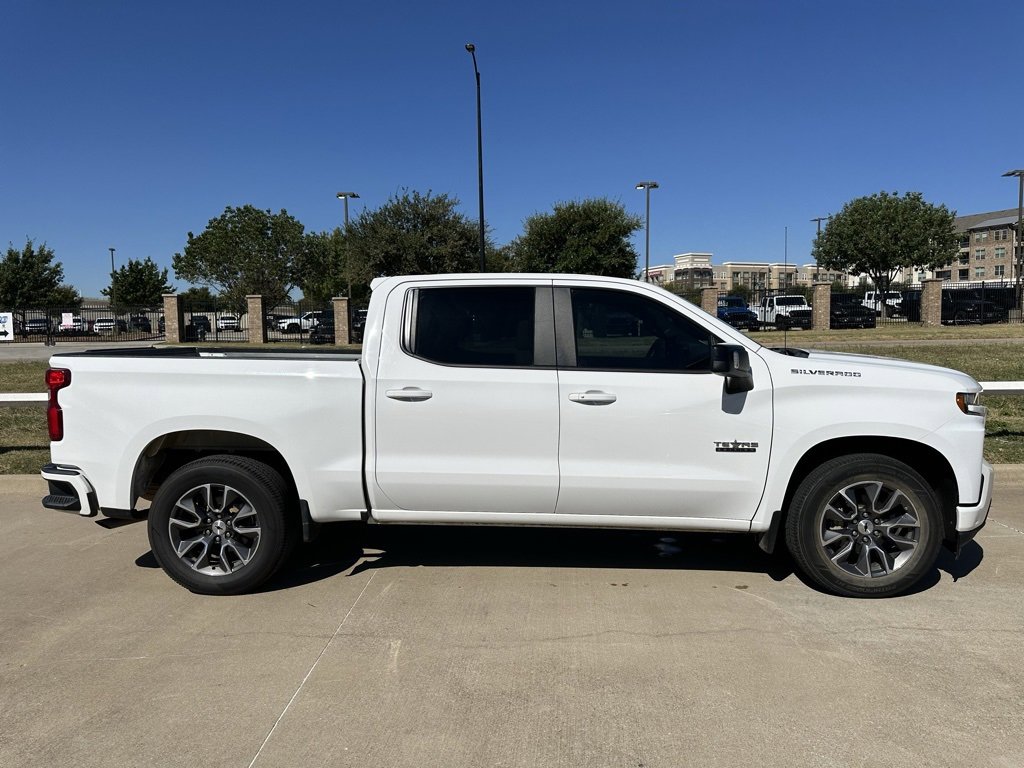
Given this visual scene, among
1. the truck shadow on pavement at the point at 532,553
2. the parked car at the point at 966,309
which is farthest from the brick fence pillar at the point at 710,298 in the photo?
the truck shadow on pavement at the point at 532,553

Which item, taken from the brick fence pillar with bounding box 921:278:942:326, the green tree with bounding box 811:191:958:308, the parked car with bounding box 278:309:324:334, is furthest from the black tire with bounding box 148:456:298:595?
the green tree with bounding box 811:191:958:308

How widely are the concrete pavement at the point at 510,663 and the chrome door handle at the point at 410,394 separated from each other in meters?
1.20

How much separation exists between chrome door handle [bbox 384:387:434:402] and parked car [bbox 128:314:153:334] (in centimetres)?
4335

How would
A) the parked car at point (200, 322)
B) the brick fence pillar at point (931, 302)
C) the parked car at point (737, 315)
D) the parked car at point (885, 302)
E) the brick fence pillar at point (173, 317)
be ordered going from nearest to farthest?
the brick fence pillar at point (173, 317) → the parked car at point (737, 315) → the brick fence pillar at point (931, 302) → the parked car at point (200, 322) → the parked car at point (885, 302)

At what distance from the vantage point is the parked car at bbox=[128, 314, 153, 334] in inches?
1684

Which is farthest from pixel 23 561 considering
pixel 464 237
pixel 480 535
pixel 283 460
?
pixel 464 237

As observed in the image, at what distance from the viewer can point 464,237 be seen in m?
35.5

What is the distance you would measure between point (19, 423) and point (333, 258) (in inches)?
1856

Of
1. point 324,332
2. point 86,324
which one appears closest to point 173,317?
point 324,332

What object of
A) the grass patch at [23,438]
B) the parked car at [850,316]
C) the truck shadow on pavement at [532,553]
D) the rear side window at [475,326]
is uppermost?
the parked car at [850,316]

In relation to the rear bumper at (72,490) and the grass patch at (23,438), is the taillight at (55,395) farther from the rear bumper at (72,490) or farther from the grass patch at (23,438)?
Answer: the grass patch at (23,438)

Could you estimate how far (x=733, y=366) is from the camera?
403 cm

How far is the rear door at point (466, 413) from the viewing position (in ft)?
14.0

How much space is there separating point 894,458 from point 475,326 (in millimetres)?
2550
